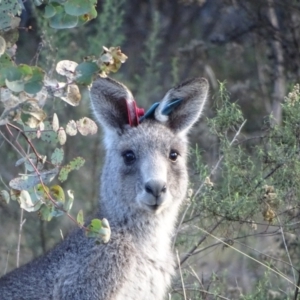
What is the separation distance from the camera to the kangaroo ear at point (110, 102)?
19.2ft

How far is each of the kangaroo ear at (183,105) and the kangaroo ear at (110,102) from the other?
A: 0.23 m

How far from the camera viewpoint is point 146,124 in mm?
5969

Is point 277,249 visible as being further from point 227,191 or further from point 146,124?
point 146,124

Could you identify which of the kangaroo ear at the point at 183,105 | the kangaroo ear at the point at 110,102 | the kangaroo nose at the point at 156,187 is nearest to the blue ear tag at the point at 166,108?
the kangaroo ear at the point at 183,105

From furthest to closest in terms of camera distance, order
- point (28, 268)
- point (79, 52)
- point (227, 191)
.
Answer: point (79, 52), point (227, 191), point (28, 268)

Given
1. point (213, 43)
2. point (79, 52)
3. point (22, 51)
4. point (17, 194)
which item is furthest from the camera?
point (22, 51)

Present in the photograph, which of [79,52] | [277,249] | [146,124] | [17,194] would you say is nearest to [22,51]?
[79,52]

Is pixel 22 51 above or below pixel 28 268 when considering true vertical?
below

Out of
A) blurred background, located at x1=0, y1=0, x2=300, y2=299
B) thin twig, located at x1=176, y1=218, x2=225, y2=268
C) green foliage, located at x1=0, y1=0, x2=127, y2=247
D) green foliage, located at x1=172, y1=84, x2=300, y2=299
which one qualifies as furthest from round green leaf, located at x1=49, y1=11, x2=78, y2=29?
blurred background, located at x1=0, y1=0, x2=300, y2=299

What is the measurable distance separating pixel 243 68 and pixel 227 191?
6.21 metres

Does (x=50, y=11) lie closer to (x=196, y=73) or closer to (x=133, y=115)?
(x=133, y=115)

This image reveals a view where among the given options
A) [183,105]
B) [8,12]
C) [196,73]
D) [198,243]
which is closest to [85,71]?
[8,12]

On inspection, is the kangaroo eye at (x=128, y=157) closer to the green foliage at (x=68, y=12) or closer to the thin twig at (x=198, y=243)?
the thin twig at (x=198, y=243)

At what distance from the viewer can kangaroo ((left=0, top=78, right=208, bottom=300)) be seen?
17.9 ft
